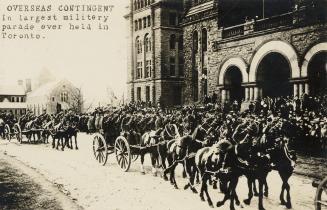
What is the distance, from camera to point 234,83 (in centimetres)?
2423

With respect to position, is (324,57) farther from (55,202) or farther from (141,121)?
(55,202)

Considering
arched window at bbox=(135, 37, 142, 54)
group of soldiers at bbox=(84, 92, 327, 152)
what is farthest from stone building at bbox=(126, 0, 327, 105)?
arched window at bbox=(135, 37, 142, 54)

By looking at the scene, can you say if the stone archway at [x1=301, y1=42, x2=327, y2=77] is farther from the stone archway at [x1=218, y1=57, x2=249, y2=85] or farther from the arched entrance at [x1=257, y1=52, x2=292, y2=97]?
the stone archway at [x1=218, y1=57, x2=249, y2=85]

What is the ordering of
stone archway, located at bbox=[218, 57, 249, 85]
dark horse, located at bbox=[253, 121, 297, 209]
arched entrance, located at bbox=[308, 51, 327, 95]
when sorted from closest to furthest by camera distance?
dark horse, located at bbox=[253, 121, 297, 209] → arched entrance, located at bbox=[308, 51, 327, 95] → stone archway, located at bbox=[218, 57, 249, 85]

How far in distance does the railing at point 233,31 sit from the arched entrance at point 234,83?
1.99m

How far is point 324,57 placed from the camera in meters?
17.8

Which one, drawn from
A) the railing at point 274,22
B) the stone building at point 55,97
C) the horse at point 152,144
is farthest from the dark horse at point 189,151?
the stone building at point 55,97

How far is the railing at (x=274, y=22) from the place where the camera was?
64.5ft

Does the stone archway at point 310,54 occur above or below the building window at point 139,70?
below

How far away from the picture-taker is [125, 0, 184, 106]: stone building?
42844 mm

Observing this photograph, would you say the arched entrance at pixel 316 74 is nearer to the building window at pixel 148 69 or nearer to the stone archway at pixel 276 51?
the stone archway at pixel 276 51

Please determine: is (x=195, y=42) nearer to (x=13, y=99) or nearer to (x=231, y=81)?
(x=231, y=81)

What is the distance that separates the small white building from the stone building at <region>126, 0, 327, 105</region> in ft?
151

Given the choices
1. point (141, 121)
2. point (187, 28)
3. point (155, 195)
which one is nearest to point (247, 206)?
point (155, 195)
